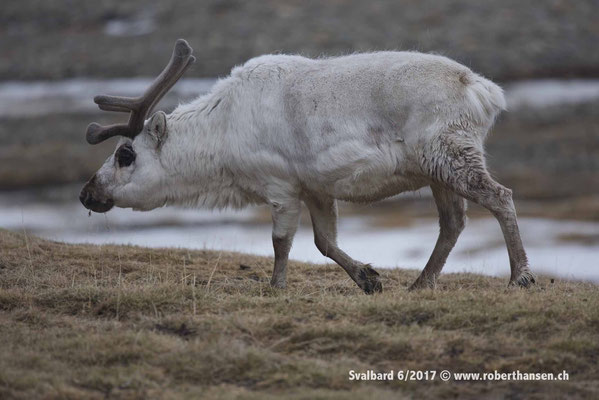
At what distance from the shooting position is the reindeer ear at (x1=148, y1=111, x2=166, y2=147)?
892 centimetres

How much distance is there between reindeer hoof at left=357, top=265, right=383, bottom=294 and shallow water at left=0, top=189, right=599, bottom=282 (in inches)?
270

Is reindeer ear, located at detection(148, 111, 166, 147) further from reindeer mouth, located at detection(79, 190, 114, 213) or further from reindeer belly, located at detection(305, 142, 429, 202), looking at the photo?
reindeer belly, located at detection(305, 142, 429, 202)

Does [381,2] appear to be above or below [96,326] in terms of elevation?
above

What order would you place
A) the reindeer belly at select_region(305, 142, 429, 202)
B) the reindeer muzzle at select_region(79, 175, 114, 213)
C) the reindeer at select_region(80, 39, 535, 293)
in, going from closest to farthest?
the reindeer at select_region(80, 39, 535, 293) < the reindeer belly at select_region(305, 142, 429, 202) < the reindeer muzzle at select_region(79, 175, 114, 213)

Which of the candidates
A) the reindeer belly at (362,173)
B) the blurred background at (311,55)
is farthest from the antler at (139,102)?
the blurred background at (311,55)

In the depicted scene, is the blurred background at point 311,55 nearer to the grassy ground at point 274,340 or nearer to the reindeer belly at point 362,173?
the reindeer belly at point 362,173

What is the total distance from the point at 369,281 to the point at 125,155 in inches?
107

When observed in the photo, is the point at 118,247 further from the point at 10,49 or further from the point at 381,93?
the point at 10,49

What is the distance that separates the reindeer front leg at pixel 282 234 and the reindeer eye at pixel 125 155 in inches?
60.8

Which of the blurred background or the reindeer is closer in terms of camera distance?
the reindeer

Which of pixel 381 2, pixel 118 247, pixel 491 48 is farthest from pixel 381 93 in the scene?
pixel 381 2

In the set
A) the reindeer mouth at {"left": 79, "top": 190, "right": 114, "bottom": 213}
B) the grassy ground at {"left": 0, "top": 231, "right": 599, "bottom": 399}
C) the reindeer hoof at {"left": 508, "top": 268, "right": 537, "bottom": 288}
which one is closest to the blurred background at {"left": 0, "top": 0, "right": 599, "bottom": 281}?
the reindeer mouth at {"left": 79, "top": 190, "right": 114, "bottom": 213}

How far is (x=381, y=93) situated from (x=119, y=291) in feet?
9.14

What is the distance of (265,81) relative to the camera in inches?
340
